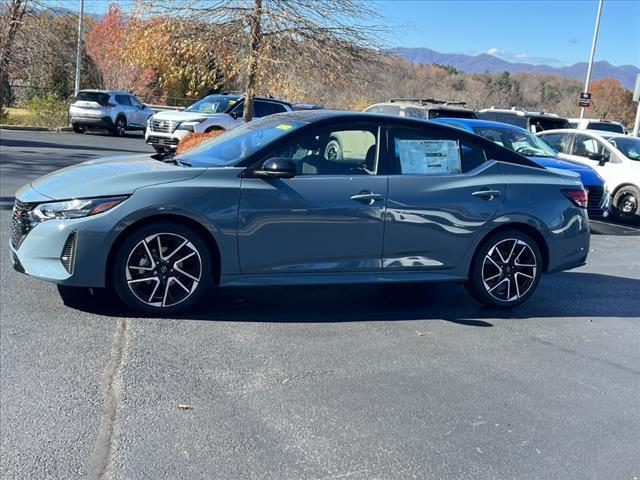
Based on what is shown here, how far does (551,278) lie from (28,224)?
555 cm

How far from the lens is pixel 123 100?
2550cm

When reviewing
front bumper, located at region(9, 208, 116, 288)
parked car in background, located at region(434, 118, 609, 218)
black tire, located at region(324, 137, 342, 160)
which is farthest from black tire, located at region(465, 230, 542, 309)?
parked car in background, located at region(434, 118, 609, 218)

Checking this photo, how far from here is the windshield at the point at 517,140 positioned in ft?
37.1

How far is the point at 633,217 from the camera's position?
41.4 feet

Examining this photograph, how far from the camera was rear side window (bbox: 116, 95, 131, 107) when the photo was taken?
990 inches

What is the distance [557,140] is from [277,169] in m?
10.5

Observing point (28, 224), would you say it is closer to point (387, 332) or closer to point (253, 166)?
point (253, 166)

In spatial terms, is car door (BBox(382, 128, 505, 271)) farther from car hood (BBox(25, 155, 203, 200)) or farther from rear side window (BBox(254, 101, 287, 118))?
rear side window (BBox(254, 101, 287, 118))

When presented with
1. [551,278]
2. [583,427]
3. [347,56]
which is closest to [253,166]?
[583,427]

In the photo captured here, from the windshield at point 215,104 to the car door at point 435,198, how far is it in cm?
1303

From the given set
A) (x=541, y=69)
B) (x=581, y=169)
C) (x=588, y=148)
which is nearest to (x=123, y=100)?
(x=588, y=148)

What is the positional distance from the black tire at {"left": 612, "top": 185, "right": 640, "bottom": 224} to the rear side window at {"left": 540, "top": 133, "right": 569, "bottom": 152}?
1524 mm

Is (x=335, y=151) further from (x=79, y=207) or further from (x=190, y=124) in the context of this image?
(x=190, y=124)

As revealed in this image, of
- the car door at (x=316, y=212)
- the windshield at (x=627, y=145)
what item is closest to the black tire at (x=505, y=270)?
the car door at (x=316, y=212)
